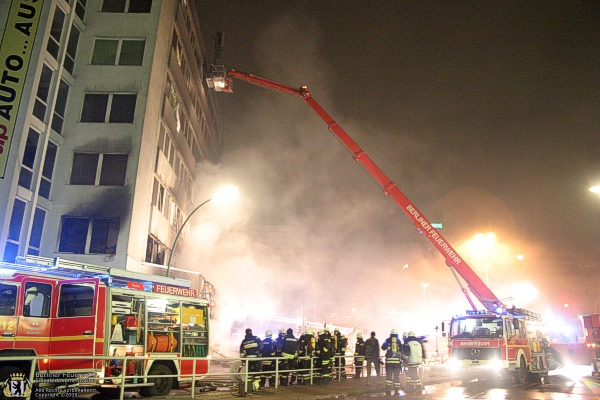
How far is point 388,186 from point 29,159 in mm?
13701

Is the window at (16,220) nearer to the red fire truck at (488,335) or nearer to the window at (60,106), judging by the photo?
the window at (60,106)

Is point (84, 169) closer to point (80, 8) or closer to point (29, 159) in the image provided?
point (29, 159)

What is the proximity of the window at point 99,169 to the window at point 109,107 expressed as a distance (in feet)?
5.45

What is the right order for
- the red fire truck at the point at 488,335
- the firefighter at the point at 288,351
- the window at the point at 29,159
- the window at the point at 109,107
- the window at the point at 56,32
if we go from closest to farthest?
1. the firefighter at the point at 288,351
2. the red fire truck at the point at 488,335
3. the window at the point at 29,159
4. the window at the point at 56,32
5. the window at the point at 109,107

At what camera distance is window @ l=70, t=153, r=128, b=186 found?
19578mm

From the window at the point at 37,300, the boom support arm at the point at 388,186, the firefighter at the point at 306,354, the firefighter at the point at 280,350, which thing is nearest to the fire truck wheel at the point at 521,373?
the boom support arm at the point at 388,186

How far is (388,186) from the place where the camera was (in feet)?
61.7

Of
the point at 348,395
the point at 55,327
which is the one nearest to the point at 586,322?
the point at 348,395

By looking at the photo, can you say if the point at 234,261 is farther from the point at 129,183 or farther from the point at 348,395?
the point at 348,395

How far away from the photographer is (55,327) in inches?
320

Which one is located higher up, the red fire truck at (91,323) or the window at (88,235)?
the window at (88,235)

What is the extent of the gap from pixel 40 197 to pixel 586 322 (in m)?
23.4

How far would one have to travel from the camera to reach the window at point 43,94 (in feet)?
57.4

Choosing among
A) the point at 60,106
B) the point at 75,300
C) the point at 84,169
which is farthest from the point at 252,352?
the point at 60,106
